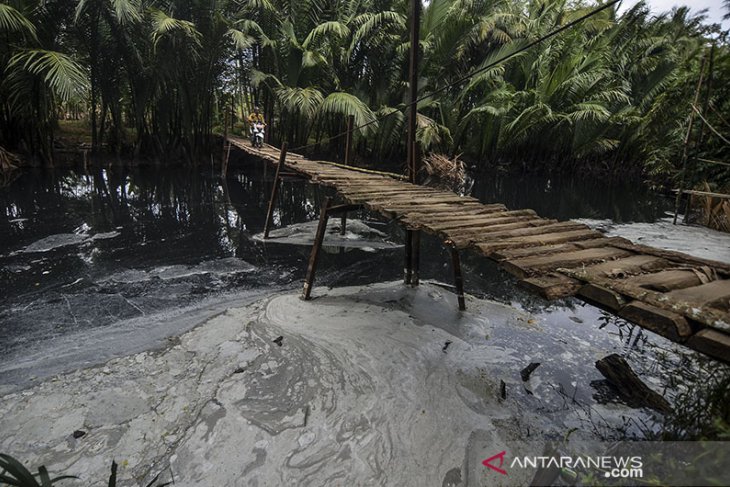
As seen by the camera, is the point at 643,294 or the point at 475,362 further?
the point at 475,362

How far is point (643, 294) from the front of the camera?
1747 mm

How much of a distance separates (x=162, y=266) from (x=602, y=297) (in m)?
5.38

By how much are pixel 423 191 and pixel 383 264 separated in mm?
2036

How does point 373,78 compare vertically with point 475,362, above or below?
above

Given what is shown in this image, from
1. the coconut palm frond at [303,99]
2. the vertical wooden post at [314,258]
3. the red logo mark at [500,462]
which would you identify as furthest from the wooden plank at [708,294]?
the coconut palm frond at [303,99]

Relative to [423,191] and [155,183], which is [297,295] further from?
[155,183]

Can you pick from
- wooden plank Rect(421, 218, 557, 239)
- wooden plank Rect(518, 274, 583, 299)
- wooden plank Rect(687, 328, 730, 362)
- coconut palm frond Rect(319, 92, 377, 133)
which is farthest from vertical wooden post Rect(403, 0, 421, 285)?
coconut palm frond Rect(319, 92, 377, 133)

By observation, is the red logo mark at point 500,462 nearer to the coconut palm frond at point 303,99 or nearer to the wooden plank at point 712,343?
the wooden plank at point 712,343

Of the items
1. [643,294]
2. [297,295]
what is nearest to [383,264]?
[297,295]

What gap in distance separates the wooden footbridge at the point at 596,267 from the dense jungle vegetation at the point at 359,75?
8001 mm

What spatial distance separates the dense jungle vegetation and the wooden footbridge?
800 cm

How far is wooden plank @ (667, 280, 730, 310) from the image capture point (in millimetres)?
1681

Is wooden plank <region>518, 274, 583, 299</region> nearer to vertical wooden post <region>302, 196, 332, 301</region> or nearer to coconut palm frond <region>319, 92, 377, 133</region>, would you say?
vertical wooden post <region>302, 196, 332, 301</region>

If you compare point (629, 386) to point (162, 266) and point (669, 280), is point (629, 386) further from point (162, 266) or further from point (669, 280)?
point (162, 266)
